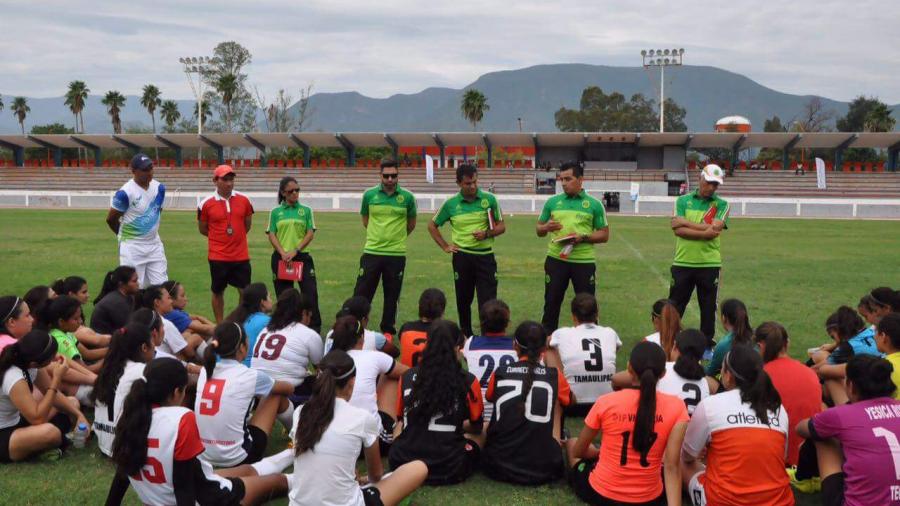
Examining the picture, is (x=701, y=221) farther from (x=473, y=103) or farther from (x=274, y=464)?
(x=473, y=103)

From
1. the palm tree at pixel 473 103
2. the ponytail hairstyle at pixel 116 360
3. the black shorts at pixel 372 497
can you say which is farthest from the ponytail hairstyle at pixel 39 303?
the palm tree at pixel 473 103

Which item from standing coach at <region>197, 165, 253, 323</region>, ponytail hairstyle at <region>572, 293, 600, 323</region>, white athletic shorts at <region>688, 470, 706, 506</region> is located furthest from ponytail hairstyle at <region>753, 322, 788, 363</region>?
standing coach at <region>197, 165, 253, 323</region>

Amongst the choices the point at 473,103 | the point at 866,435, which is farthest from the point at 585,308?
the point at 473,103

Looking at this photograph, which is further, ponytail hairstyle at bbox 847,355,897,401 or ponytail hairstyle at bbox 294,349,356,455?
ponytail hairstyle at bbox 847,355,897,401

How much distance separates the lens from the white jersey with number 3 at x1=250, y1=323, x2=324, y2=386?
600cm

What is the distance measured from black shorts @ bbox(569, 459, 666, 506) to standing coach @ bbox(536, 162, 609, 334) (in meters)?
3.76

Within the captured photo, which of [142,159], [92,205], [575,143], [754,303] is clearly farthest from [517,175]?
[142,159]

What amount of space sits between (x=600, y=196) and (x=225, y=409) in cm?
4199

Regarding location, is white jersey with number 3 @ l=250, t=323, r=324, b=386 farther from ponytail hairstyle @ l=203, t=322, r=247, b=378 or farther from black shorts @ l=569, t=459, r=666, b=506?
black shorts @ l=569, t=459, r=666, b=506

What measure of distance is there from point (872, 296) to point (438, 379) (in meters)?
4.32

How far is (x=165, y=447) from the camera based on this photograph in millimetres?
4102

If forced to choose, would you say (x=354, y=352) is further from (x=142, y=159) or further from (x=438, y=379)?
(x=142, y=159)

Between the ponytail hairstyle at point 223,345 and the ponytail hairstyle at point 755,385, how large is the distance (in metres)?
3.24

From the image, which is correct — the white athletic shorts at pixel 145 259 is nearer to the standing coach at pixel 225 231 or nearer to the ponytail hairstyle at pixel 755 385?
the standing coach at pixel 225 231
